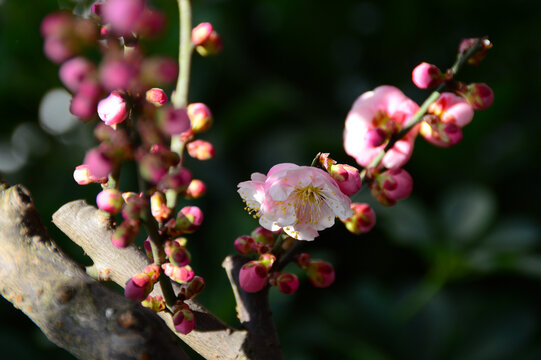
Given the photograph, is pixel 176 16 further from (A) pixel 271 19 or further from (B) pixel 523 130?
(B) pixel 523 130

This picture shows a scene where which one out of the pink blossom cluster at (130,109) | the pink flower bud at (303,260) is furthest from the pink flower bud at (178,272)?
the pink flower bud at (303,260)

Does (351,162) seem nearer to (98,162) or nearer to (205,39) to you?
(205,39)

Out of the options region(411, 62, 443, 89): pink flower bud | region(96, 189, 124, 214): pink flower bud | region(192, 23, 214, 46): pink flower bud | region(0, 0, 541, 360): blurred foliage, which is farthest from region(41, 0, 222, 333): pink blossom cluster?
region(0, 0, 541, 360): blurred foliage

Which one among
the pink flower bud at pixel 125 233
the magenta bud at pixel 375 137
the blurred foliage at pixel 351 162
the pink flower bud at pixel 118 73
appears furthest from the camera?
the blurred foliage at pixel 351 162

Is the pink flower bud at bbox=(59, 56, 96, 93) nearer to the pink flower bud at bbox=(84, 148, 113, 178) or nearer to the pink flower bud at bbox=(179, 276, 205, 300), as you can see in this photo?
the pink flower bud at bbox=(84, 148, 113, 178)

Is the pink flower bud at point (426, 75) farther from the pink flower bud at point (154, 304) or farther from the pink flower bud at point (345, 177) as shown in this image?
the pink flower bud at point (154, 304)

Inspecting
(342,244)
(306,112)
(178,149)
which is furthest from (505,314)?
(178,149)
